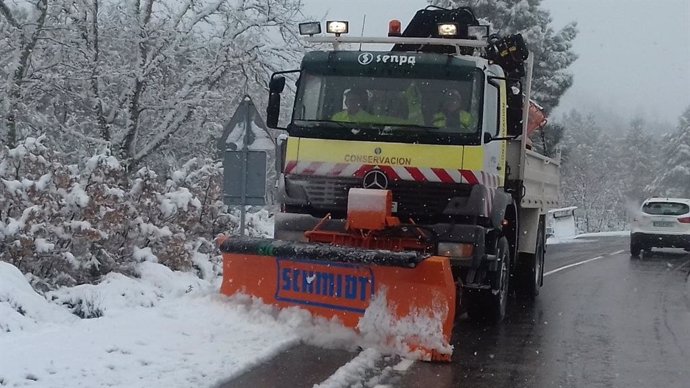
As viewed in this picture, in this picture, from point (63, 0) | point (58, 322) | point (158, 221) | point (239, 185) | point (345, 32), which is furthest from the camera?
point (63, 0)

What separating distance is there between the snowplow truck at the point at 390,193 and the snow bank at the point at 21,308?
1625 millimetres

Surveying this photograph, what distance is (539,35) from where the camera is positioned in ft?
91.0

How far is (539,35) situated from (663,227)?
10481 mm

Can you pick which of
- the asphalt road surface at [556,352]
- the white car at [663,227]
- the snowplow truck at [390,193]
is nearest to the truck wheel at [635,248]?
the white car at [663,227]

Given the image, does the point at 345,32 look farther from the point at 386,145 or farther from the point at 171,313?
the point at 171,313

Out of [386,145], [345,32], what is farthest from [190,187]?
[386,145]

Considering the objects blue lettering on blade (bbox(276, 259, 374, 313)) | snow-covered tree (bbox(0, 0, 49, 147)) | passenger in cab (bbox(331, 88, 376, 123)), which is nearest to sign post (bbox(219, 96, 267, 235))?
passenger in cab (bbox(331, 88, 376, 123))

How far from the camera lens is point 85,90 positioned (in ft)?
55.6

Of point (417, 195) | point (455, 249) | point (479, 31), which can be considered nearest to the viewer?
point (455, 249)

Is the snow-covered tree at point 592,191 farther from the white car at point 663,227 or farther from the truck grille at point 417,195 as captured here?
the truck grille at point 417,195

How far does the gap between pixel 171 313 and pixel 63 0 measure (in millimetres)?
11040

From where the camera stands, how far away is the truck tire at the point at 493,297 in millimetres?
8297

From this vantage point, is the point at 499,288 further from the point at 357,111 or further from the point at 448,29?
the point at 448,29

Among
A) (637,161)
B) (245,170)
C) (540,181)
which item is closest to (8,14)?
(245,170)
